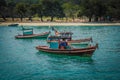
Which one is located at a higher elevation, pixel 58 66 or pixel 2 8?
pixel 2 8

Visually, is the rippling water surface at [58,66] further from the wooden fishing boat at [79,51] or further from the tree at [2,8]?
the tree at [2,8]

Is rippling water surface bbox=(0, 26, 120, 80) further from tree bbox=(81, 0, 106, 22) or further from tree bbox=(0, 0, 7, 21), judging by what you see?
tree bbox=(0, 0, 7, 21)

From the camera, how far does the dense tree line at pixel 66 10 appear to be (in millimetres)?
110500

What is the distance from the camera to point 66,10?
446 ft

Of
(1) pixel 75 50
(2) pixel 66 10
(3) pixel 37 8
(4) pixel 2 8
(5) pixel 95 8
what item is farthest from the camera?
(2) pixel 66 10

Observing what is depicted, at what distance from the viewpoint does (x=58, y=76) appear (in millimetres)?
25844

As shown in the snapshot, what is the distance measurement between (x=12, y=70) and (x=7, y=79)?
3421 millimetres

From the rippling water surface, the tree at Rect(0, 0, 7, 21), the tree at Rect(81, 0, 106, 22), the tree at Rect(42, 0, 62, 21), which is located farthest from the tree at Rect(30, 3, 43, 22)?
the rippling water surface

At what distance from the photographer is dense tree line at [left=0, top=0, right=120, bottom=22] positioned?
110m

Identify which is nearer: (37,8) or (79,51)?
(79,51)

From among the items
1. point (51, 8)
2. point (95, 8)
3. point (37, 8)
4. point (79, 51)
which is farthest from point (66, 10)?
point (79, 51)

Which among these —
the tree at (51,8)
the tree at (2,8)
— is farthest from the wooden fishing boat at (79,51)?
the tree at (2,8)

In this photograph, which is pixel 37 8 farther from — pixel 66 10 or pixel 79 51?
pixel 79 51

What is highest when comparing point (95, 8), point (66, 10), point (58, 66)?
point (95, 8)
